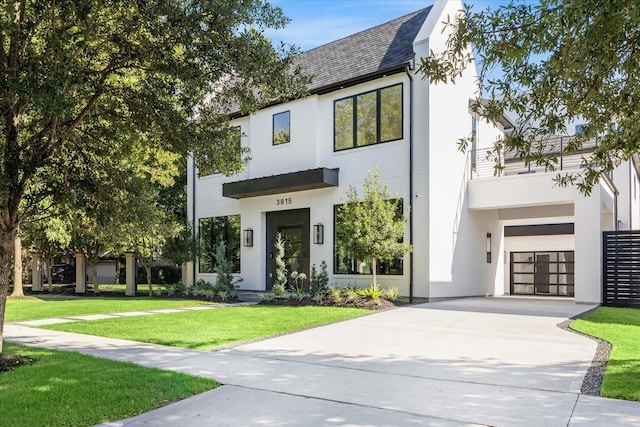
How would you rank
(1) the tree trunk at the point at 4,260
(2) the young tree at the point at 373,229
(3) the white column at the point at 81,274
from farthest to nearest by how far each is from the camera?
(3) the white column at the point at 81,274 → (2) the young tree at the point at 373,229 → (1) the tree trunk at the point at 4,260

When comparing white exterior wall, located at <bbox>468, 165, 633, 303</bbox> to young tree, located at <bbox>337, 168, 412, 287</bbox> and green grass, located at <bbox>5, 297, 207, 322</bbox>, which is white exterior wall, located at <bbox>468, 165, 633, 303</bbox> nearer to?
young tree, located at <bbox>337, 168, 412, 287</bbox>

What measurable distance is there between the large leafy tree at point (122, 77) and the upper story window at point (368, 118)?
29.1 ft

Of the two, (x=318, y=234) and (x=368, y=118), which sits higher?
(x=368, y=118)

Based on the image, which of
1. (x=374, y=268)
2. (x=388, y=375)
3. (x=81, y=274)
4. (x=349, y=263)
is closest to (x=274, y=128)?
(x=349, y=263)

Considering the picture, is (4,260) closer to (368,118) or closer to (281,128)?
(368,118)

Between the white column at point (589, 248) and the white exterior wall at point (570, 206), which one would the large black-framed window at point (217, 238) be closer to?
the white exterior wall at point (570, 206)

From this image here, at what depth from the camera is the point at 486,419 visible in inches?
184

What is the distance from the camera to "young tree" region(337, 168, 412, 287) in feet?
45.4

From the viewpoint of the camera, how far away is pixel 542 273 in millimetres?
23031

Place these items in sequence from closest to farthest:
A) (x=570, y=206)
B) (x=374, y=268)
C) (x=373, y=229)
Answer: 1. (x=373, y=229)
2. (x=374, y=268)
3. (x=570, y=206)

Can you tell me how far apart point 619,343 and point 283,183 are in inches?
453

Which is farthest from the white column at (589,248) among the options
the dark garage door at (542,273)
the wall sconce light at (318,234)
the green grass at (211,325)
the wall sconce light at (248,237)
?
the wall sconce light at (248,237)

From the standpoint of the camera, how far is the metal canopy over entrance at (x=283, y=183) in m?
16.6

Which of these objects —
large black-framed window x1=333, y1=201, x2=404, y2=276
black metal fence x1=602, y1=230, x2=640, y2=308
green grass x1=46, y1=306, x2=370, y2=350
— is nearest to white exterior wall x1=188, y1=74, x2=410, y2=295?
large black-framed window x1=333, y1=201, x2=404, y2=276
